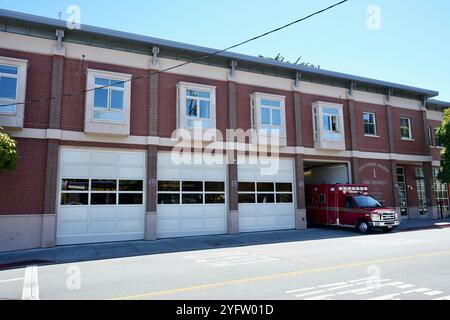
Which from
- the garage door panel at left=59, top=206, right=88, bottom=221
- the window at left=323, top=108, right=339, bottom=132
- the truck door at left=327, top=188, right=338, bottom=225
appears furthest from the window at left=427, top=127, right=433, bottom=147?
the garage door panel at left=59, top=206, right=88, bottom=221

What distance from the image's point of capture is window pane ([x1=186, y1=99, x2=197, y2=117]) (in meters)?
18.5

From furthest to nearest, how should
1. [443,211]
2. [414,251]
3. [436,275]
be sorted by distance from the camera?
[443,211] < [414,251] < [436,275]

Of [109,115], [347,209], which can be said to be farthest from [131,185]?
[347,209]

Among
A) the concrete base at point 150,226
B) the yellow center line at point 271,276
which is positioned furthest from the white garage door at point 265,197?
the yellow center line at point 271,276

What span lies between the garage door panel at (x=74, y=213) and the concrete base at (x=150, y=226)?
2.71 meters

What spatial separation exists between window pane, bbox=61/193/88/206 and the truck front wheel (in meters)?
14.1

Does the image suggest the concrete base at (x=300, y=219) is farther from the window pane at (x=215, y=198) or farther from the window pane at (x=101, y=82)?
the window pane at (x=101, y=82)

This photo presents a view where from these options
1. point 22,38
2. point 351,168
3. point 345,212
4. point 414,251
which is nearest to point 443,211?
point 351,168

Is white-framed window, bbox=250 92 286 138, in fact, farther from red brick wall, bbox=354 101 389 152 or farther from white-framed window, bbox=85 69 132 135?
white-framed window, bbox=85 69 132 135

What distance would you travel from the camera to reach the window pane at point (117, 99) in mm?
16984

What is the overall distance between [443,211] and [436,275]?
932 inches
